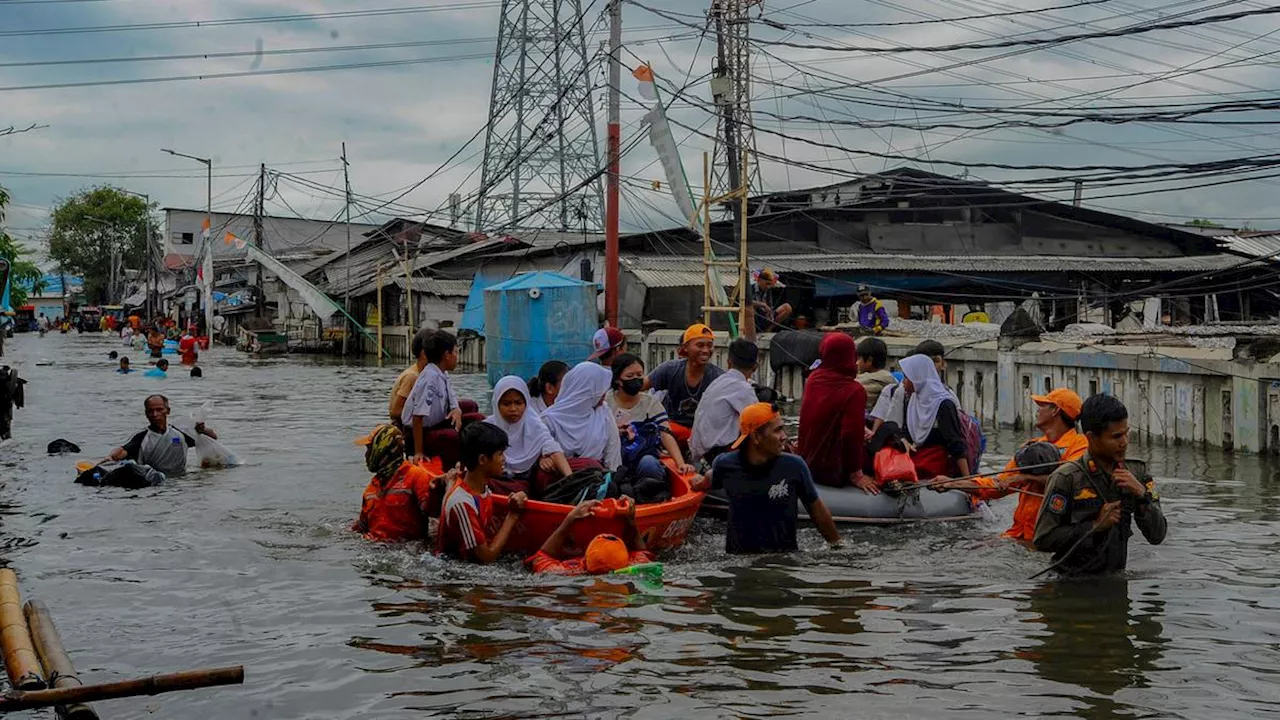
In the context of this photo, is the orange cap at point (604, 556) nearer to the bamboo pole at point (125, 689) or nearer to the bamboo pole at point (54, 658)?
the bamboo pole at point (54, 658)

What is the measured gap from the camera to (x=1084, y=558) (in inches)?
311

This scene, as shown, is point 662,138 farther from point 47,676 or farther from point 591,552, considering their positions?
point 47,676

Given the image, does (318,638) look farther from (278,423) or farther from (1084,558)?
(278,423)

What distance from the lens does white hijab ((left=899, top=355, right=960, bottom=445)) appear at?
433 inches

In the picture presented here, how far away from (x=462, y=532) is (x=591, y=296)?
19.2 meters

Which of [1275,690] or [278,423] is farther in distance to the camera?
[278,423]

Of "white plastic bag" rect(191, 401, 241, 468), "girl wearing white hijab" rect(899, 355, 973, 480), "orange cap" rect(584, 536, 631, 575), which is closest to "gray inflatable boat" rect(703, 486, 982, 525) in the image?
"girl wearing white hijab" rect(899, 355, 973, 480)

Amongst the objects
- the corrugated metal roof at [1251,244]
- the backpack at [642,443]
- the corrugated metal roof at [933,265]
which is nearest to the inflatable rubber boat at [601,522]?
the backpack at [642,443]

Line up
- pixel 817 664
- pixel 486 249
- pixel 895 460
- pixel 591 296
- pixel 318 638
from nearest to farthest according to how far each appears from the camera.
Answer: pixel 817 664, pixel 318 638, pixel 895 460, pixel 591 296, pixel 486 249

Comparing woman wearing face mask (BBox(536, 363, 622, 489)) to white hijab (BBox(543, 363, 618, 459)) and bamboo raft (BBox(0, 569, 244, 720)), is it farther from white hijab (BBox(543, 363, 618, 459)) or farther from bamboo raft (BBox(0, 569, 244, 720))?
bamboo raft (BBox(0, 569, 244, 720))

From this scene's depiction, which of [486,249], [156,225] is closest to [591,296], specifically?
[486,249]

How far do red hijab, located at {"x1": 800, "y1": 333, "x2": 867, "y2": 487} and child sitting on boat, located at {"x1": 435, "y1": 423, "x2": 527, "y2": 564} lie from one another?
9.73 ft

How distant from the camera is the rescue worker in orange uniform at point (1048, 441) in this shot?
900cm

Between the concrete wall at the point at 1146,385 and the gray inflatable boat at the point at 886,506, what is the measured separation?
6665mm
